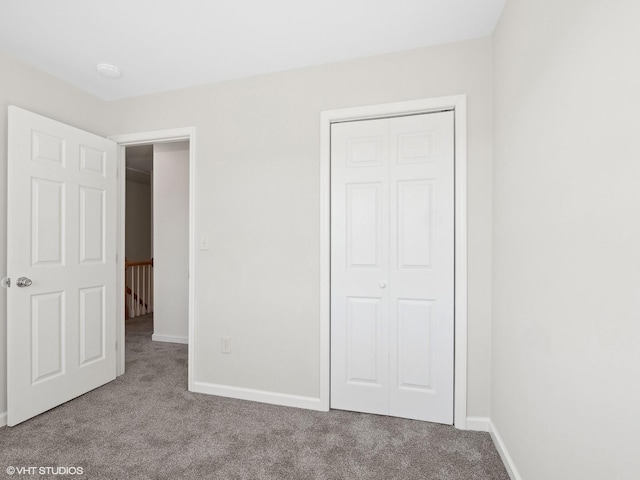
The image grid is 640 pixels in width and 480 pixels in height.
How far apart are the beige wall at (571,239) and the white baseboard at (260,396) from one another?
126 cm

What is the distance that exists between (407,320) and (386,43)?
1.87 metres

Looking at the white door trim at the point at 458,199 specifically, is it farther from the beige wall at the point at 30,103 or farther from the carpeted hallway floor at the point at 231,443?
the beige wall at the point at 30,103

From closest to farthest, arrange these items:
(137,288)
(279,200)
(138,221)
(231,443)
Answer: (231,443)
(279,200)
(137,288)
(138,221)

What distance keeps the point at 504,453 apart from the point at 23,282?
123 inches

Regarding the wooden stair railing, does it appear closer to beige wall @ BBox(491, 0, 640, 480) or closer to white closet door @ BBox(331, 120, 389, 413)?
white closet door @ BBox(331, 120, 389, 413)

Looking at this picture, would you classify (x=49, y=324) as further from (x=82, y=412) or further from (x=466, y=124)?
(x=466, y=124)

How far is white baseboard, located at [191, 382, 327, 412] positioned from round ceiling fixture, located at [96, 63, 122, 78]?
251 cm

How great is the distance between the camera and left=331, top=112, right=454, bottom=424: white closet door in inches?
86.7

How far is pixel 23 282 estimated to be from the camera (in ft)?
7.21

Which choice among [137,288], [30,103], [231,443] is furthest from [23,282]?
[137,288]

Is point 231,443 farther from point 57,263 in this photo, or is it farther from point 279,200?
point 57,263

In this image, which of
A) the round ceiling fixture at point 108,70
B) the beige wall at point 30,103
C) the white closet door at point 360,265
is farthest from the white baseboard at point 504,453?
the round ceiling fixture at point 108,70

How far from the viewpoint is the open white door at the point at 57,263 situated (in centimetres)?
218

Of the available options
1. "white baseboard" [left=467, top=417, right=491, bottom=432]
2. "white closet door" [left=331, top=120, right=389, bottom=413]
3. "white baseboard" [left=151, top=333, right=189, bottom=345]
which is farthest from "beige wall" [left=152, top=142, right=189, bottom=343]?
"white baseboard" [left=467, top=417, right=491, bottom=432]
